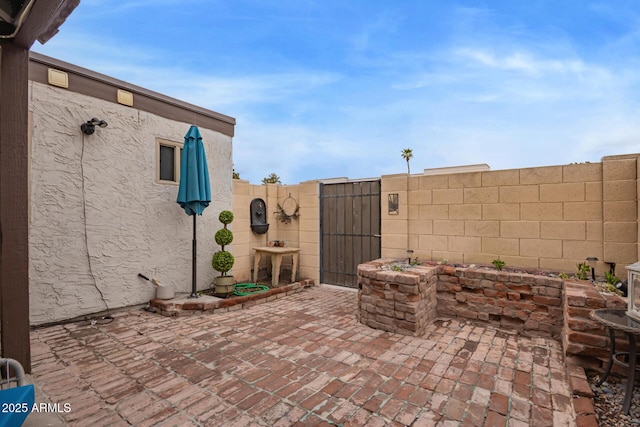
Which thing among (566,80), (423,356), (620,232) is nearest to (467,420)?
(423,356)

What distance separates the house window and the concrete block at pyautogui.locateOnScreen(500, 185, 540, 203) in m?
5.27

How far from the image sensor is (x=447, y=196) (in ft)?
15.4

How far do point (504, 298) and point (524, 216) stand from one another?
1263mm

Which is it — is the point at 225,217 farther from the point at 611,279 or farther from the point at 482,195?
the point at 611,279

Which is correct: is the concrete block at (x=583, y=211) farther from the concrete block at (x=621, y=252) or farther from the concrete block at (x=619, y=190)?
the concrete block at (x=621, y=252)

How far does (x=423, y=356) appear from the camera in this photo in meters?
2.90

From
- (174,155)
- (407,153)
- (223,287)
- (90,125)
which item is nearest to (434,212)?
(223,287)

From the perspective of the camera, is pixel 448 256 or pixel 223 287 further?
pixel 223 287

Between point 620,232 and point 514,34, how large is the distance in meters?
3.07

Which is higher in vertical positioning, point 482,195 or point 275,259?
point 482,195

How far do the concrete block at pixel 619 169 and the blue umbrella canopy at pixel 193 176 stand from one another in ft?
17.9

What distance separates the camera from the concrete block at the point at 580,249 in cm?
367

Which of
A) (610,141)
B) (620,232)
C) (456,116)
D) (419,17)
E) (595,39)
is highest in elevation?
(419,17)

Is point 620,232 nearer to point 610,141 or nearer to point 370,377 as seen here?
point 610,141
